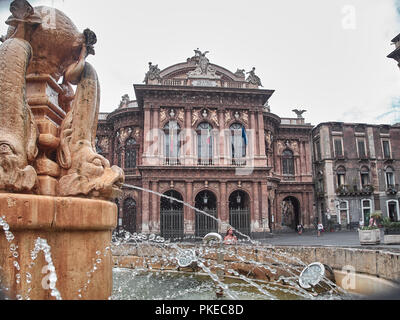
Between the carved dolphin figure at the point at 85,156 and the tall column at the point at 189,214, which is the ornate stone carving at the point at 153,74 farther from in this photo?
the carved dolphin figure at the point at 85,156

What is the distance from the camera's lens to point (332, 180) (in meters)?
31.9

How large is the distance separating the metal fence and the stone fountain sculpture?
65.6ft

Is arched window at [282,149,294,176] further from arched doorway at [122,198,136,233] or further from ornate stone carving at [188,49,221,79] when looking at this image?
arched doorway at [122,198,136,233]

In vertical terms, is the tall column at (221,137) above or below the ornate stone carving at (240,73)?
below

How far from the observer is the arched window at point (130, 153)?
1037 inches

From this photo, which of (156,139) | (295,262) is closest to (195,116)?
(156,139)

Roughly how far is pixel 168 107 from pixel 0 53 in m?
21.3

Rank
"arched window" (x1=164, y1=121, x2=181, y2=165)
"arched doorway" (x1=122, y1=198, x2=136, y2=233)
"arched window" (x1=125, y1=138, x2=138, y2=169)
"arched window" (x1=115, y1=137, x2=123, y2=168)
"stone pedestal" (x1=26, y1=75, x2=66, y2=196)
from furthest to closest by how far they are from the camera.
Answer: "arched window" (x1=115, y1=137, x2=123, y2=168)
"arched window" (x1=125, y1=138, x2=138, y2=169)
"arched doorway" (x1=122, y1=198, x2=136, y2=233)
"arched window" (x1=164, y1=121, x2=181, y2=165)
"stone pedestal" (x1=26, y1=75, x2=66, y2=196)

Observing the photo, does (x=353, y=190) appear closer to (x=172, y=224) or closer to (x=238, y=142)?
(x=238, y=142)

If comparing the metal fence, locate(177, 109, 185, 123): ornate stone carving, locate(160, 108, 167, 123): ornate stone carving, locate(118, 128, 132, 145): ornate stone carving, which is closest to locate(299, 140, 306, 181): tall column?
the metal fence

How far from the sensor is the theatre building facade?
2267cm

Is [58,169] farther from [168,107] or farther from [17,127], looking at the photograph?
[168,107]

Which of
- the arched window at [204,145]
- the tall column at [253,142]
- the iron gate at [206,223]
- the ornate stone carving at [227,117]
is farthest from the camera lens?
the ornate stone carving at [227,117]

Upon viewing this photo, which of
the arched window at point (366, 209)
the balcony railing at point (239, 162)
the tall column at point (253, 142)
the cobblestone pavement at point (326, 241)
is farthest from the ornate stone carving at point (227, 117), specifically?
the arched window at point (366, 209)
